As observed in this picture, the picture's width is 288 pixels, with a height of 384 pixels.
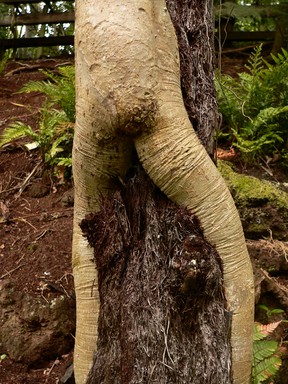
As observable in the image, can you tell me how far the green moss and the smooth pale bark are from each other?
1913 millimetres

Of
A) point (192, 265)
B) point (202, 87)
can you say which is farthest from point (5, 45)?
point (192, 265)

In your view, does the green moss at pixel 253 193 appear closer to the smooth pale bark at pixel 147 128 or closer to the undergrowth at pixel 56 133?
the undergrowth at pixel 56 133

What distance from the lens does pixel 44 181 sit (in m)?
5.80

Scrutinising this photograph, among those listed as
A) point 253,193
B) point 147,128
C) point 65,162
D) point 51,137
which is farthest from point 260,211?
point 147,128

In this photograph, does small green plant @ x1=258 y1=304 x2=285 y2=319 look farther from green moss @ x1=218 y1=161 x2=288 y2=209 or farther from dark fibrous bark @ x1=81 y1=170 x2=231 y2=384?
dark fibrous bark @ x1=81 y1=170 x2=231 y2=384

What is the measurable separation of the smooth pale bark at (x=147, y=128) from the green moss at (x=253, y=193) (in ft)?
6.28

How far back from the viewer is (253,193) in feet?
16.0

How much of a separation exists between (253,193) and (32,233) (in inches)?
79.5

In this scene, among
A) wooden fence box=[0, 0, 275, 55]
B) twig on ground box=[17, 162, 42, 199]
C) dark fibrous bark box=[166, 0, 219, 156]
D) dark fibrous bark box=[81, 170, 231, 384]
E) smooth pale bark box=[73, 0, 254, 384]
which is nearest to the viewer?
smooth pale bark box=[73, 0, 254, 384]

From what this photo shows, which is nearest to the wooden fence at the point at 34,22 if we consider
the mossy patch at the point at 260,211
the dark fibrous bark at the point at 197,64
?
the mossy patch at the point at 260,211

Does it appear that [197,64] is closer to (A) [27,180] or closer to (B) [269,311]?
(B) [269,311]

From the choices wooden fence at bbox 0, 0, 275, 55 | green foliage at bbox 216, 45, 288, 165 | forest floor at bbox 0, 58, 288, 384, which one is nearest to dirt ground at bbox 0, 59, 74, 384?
forest floor at bbox 0, 58, 288, 384

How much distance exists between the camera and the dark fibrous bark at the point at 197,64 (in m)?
3.00

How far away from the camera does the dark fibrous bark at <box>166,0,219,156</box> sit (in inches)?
118
